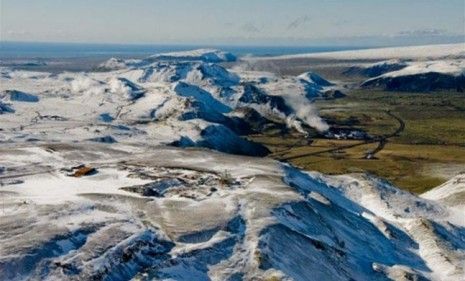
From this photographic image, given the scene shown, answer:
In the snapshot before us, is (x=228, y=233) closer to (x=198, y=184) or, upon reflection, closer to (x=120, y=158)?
(x=198, y=184)

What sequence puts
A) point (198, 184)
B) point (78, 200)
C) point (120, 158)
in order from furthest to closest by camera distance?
1. point (120, 158)
2. point (198, 184)
3. point (78, 200)

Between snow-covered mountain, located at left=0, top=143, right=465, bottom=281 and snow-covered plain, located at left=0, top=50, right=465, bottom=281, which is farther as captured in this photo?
snow-covered plain, located at left=0, top=50, right=465, bottom=281

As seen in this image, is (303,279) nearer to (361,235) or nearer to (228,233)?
(228,233)

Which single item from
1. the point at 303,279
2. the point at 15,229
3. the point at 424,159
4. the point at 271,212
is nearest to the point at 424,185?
the point at 424,159

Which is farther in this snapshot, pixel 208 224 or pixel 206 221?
pixel 206 221

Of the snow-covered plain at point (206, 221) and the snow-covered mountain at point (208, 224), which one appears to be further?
the snow-covered plain at point (206, 221)

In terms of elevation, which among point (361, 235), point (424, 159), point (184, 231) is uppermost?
point (184, 231)

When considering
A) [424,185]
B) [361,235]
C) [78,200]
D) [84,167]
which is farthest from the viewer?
[424,185]

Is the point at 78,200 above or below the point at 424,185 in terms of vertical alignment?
above

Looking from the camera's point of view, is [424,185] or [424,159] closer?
[424,185]

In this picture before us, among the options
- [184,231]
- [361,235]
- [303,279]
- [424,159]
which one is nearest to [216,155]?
[361,235]
